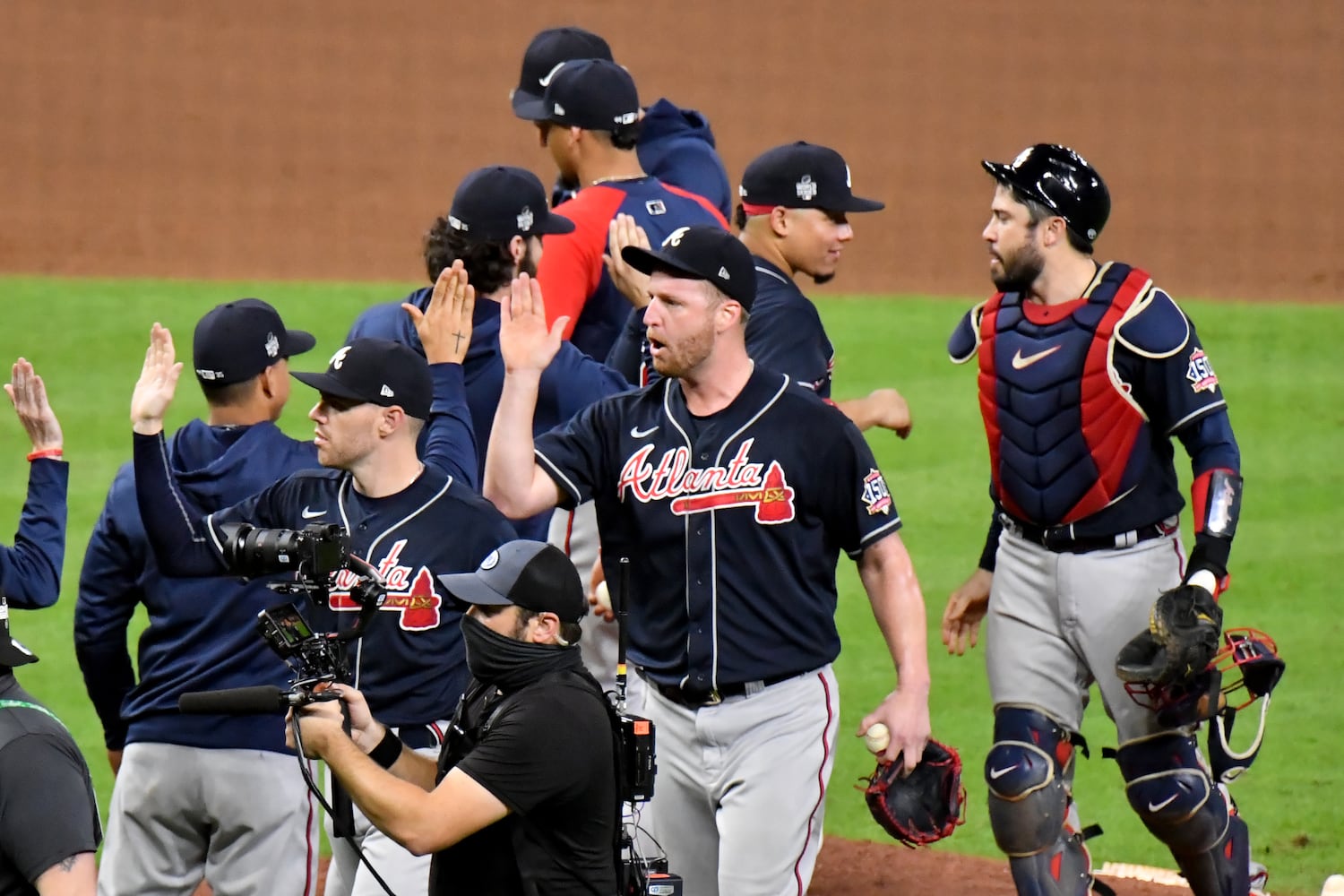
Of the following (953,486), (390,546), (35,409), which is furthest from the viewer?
(953,486)

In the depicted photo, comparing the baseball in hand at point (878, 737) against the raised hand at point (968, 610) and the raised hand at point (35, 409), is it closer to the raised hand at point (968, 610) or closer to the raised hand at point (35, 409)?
the raised hand at point (968, 610)

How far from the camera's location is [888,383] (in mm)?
13156

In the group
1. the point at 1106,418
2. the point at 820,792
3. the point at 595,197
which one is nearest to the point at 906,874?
the point at 1106,418

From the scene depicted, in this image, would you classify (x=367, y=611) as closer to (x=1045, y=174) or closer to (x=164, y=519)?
(x=164, y=519)

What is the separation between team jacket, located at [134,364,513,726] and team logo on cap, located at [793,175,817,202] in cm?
138

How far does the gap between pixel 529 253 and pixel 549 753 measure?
1.95m

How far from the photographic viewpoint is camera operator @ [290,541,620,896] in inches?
140

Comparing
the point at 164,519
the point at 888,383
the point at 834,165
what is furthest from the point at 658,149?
the point at 888,383

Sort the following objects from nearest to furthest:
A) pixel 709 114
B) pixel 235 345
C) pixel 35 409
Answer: pixel 35 409
pixel 235 345
pixel 709 114

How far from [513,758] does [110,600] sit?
147 cm

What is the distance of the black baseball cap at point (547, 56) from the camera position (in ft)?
21.8

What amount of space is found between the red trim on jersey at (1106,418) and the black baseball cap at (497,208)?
1.50m

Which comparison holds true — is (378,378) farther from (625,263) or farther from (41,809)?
(41,809)

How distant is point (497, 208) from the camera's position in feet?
16.8
